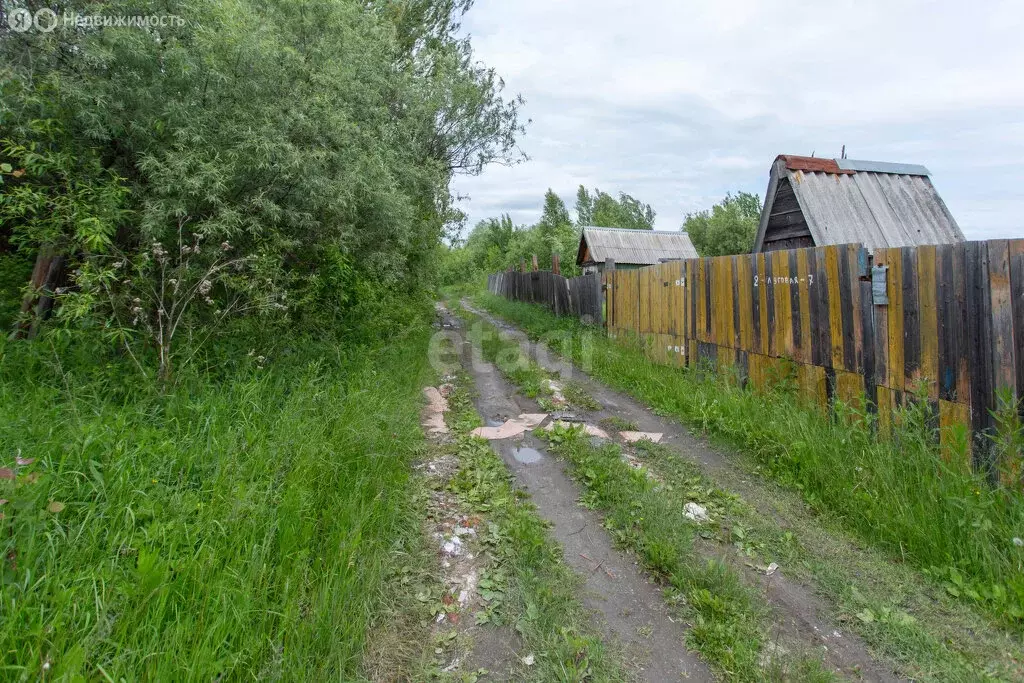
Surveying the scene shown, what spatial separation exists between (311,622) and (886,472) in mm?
3583

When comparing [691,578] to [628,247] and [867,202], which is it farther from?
[628,247]

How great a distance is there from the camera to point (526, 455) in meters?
4.71

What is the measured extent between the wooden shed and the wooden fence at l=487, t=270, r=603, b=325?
13.3 feet

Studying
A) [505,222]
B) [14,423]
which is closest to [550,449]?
[14,423]

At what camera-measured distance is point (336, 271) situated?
6.76 m

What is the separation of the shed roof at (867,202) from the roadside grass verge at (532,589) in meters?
7.34

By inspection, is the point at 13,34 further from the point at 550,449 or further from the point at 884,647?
the point at 884,647

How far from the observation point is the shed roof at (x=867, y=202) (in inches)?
335

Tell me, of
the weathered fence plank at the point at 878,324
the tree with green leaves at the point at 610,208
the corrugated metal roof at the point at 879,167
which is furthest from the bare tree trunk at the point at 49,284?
the tree with green leaves at the point at 610,208

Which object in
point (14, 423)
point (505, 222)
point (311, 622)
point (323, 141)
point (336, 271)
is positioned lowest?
point (311, 622)

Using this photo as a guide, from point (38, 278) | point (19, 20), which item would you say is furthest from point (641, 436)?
point (19, 20)

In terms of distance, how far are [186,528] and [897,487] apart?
162 inches

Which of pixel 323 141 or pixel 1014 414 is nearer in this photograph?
pixel 1014 414

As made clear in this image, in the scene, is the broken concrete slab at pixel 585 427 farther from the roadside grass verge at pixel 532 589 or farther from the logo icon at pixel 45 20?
the logo icon at pixel 45 20
